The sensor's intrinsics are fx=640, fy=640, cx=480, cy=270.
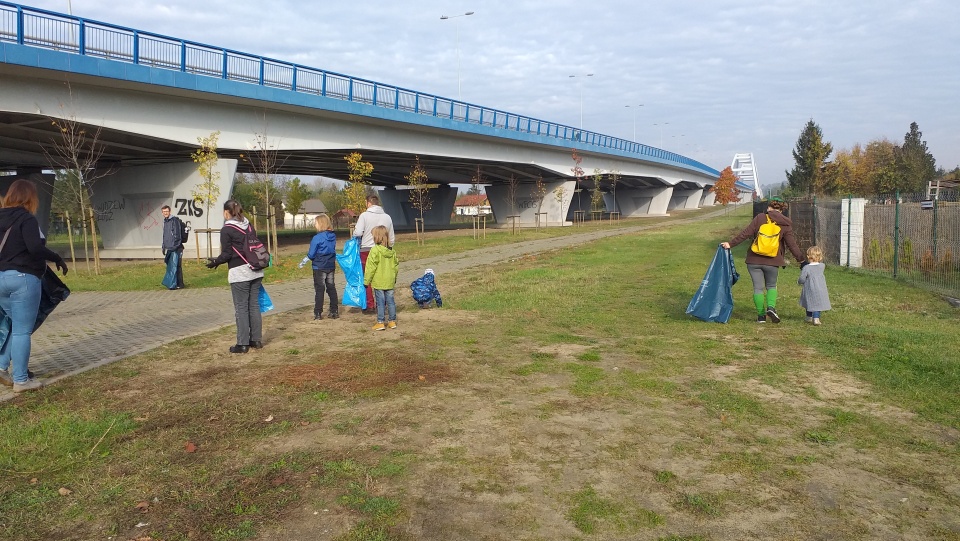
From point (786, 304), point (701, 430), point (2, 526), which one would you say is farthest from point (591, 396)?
point (786, 304)

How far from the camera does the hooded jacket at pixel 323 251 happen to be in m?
9.47

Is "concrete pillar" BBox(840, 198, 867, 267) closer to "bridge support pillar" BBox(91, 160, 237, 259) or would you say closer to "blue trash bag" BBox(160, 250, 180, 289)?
"blue trash bag" BBox(160, 250, 180, 289)

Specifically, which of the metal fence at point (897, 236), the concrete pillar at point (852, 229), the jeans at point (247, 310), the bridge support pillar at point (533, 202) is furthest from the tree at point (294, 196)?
the jeans at point (247, 310)

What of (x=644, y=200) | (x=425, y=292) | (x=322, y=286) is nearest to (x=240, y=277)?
(x=322, y=286)

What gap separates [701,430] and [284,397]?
137 inches

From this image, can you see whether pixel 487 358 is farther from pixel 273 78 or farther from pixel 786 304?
pixel 273 78

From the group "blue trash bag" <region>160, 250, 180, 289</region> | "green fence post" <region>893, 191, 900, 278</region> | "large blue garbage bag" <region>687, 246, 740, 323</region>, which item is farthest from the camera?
"blue trash bag" <region>160, 250, 180, 289</region>

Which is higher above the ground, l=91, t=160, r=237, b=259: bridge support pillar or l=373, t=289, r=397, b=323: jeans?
l=91, t=160, r=237, b=259: bridge support pillar

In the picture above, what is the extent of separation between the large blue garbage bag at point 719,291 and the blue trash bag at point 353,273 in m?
5.01

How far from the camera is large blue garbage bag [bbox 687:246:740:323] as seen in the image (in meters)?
9.02

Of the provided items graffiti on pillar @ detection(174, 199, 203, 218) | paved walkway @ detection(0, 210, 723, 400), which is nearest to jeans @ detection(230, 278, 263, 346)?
paved walkway @ detection(0, 210, 723, 400)

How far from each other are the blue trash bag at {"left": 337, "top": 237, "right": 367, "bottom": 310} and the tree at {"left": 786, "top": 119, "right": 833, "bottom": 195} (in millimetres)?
49603

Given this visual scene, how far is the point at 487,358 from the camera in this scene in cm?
706

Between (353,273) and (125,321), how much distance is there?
152 inches
